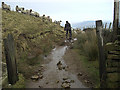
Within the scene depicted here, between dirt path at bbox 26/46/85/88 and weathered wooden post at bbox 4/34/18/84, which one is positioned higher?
weathered wooden post at bbox 4/34/18/84

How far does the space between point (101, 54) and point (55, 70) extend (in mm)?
2728

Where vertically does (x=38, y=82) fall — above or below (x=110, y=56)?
below

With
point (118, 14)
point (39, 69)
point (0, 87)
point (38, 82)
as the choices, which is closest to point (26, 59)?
point (39, 69)

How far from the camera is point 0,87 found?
3.87 meters

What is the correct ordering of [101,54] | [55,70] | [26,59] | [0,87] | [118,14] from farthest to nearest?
[26,59] < [55,70] < [118,14] < [0,87] < [101,54]

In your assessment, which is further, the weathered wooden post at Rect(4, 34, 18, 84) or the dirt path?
the dirt path

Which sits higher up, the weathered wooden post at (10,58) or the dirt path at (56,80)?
the weathered wooden post at (10,58)

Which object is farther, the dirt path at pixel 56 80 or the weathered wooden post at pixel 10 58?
the dirt path at pixel 56 80

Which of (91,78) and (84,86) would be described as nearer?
(84,86)

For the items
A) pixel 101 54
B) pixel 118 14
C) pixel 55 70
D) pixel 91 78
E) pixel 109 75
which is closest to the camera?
pixel 109 75

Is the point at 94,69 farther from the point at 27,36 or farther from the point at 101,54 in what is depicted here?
the point at 27,36

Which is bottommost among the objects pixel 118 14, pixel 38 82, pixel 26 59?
pixel 38 82

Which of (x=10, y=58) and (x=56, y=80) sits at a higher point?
(x=10, y=58)

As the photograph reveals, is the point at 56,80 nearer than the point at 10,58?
No
